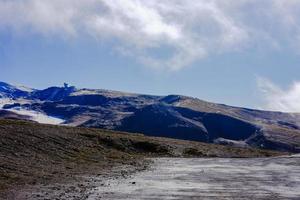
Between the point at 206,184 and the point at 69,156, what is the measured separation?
20005mm

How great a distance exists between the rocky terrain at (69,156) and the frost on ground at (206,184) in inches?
84.9

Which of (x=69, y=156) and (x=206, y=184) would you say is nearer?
(x=206, y=184)

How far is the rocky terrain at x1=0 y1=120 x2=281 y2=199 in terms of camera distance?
33.9 m

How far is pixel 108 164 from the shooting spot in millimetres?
52375

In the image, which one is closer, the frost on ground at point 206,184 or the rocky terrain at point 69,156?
the frost on ground at point 206,184

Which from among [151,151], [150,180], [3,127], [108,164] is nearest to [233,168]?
[108,164]

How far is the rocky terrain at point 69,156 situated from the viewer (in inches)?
1335

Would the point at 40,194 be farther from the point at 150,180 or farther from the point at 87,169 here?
the point at 87,169

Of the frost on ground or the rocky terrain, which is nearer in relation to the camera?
the frost on ground

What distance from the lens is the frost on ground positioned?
32.4m

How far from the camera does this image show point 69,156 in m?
54.2

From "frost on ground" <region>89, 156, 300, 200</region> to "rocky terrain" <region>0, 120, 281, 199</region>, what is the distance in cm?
216

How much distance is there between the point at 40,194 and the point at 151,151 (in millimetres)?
43584

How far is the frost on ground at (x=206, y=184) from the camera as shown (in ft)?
106
